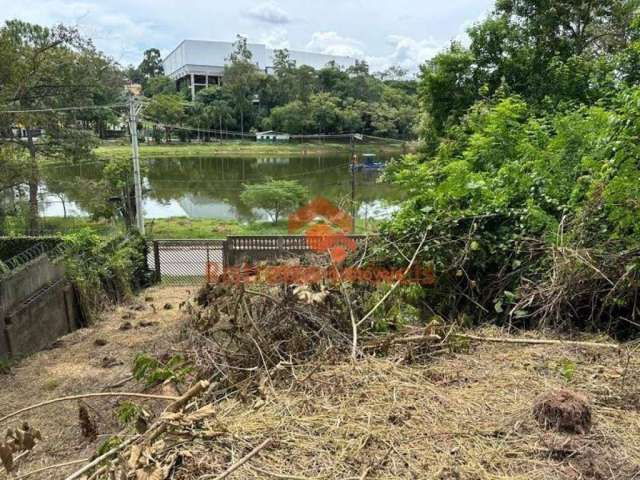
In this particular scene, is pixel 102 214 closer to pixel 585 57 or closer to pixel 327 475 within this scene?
pixel 585 57

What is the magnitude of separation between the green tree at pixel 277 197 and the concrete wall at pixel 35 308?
40.6 feet

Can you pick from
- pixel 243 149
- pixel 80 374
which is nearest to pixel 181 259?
pixel 80 374

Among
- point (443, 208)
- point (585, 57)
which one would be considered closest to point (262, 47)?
point (585, 57)

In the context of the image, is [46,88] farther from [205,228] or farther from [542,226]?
[542,226]

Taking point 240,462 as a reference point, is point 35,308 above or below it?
Answer: below

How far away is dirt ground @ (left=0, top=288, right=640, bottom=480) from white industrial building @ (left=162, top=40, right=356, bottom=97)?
6276cm

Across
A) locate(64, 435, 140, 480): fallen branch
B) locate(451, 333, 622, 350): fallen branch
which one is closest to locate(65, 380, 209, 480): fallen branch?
locate(64, 435, 140, 480): fallen branch

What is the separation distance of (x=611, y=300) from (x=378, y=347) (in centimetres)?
158

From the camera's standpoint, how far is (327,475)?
1.75 meters

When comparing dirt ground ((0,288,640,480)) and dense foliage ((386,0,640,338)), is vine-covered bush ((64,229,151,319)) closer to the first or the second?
dirt ground ((0,288,640,480))

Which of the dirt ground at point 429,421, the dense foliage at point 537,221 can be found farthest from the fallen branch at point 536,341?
the dense foliage at point 537,221

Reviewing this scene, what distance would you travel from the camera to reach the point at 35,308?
662 centimetres

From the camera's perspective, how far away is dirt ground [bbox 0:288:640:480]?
177cm

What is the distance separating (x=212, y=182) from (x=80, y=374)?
25968mm
